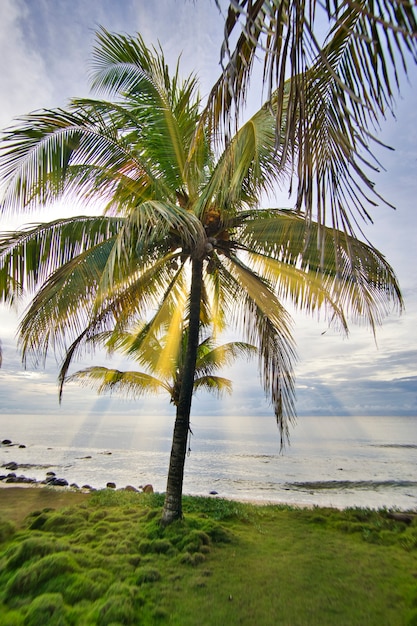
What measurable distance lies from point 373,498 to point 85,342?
11.8 m

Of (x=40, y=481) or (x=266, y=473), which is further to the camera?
(x=266, y=473)

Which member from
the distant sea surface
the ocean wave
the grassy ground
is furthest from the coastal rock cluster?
the ocean wave

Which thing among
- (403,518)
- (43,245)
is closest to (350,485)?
(403,518)

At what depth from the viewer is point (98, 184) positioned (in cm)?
626

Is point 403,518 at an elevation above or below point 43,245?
below

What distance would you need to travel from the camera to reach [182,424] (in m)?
6.43

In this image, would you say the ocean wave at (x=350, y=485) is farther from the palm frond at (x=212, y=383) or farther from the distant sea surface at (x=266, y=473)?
the palm frond at (x=212, y=383)

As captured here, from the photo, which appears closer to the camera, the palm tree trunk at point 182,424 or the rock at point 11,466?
the palm tree trunk at point 182,424

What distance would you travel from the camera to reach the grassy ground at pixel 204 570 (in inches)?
145

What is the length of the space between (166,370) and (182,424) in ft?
17.4

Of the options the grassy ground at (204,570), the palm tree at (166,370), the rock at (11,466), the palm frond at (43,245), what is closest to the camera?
the grassy ground at (204,570)

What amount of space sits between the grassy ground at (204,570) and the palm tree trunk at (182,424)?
1.10ft

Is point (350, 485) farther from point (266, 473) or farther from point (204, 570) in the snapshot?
point (204, 570)

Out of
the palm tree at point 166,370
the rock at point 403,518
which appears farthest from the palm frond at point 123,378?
the rock at point 403,518
